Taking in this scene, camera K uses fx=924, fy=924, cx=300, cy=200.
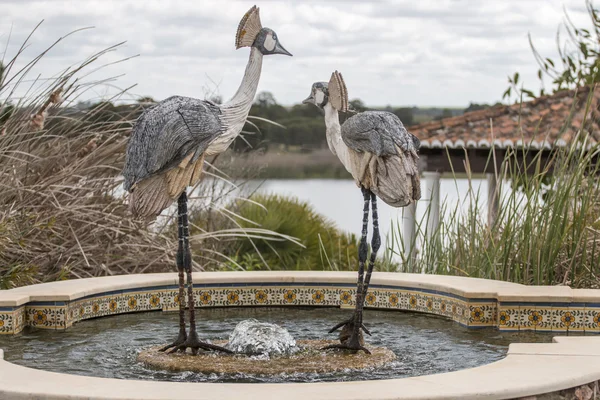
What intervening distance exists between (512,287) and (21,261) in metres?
4.12

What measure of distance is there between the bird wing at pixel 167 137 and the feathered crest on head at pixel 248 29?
51 cm

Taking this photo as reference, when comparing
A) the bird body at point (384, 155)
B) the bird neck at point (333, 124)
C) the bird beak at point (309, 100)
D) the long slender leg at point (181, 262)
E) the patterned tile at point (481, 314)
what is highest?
the bird beak at point (309, 100)

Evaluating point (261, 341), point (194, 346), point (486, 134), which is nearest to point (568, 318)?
point (261, 341)

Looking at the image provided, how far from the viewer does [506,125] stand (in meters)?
14.9

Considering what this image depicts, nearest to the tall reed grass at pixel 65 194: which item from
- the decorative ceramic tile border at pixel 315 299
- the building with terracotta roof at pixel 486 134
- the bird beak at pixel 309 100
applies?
the decorative ceramic tile border at pixel 315 299

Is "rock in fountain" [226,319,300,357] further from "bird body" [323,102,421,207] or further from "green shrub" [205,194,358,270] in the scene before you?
"green shrub" [205,194,358,270]

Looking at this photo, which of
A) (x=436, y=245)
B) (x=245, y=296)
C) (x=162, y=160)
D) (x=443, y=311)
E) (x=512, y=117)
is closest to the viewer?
(x=162, y=160)

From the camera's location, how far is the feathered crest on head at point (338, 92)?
5.33 metres

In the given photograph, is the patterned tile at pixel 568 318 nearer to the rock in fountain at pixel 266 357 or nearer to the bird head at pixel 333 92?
the rock in fountain at pixel 266 357

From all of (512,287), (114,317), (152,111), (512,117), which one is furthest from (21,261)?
(512,117)

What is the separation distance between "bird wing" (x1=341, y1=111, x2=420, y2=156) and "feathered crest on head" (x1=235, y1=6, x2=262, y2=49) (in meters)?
0.75

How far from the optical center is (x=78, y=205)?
811cm

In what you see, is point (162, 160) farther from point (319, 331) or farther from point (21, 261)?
point (21, 261)

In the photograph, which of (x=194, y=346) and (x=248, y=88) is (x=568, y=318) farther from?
(x=248, y=88)
